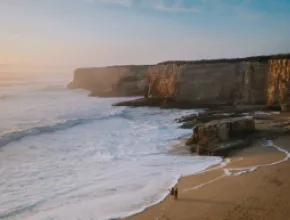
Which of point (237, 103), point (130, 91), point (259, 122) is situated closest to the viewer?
point (259, 122)

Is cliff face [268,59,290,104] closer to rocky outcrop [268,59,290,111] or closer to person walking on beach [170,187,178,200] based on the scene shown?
rocky outcrop [268,59,290,111]

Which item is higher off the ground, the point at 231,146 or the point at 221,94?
the point at 221,94

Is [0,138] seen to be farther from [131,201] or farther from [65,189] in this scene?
[131,201]

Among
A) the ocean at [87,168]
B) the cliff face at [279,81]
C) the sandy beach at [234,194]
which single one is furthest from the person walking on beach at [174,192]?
the cliff face at [279,81]

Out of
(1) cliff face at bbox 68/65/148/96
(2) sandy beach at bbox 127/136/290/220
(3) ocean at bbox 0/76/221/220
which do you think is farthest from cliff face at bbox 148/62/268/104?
(2) sandy beach at bbox 127/136/290/220

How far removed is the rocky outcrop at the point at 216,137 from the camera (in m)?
15.8

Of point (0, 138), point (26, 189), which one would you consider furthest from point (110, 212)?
point (0, 138)

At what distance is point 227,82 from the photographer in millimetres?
33656

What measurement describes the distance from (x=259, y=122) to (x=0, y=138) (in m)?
16.4

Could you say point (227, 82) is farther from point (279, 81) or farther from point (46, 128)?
point (46, 128)

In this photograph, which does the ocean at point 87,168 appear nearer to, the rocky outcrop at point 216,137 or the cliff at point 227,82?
the rocky outcrop at point 216,137

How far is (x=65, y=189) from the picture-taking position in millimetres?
11570

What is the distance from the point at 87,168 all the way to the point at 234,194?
6478 mm

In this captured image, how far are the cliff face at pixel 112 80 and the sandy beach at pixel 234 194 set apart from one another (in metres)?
38.8
